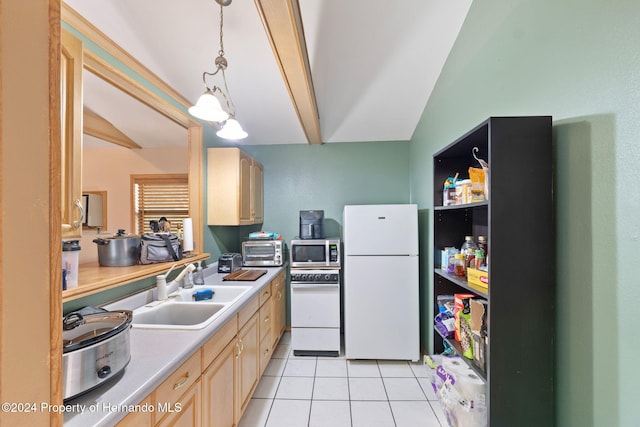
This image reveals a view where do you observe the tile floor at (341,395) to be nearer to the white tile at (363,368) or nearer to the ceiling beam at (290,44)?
the white tile at (363,368)

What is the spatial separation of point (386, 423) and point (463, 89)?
2.41 m

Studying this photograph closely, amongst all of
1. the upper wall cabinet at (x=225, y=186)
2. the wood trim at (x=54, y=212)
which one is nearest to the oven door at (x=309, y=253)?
the upper wall cabinet at (x=225, y=186)

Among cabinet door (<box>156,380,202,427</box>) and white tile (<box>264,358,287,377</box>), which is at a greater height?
cabinet door (<box>156,380,202,427</box>)

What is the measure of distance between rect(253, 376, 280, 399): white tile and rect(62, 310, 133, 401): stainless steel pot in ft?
5.04

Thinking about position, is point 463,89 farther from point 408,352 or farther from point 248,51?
point 408,352

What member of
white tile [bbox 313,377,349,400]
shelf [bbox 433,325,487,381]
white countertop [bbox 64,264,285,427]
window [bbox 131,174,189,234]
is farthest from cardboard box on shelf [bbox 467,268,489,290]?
window [bbox 131,174,189,234]

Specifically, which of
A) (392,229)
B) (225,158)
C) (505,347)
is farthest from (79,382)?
(392,229)

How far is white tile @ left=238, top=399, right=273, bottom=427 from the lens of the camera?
1906 mm

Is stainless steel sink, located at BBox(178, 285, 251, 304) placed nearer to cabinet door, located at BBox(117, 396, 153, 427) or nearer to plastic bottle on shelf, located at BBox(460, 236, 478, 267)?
cabinet door, located at BBox(117, 396, 153, 427)

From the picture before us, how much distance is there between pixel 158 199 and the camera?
9.46 feet

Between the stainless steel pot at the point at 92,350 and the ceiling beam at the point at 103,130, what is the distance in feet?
6.64

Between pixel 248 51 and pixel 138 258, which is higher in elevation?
pixel 248 51

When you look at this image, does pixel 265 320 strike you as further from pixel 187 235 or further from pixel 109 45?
pixel 109 45

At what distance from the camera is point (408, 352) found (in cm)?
265
